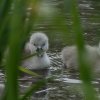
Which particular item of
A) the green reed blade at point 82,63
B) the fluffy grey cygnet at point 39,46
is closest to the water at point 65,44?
the green reed blade at point 82,63

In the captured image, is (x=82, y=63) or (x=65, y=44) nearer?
(x=82, y=63)

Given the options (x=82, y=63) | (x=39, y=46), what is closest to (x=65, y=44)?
(x=82, y=63)

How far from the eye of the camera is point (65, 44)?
1.00 meters

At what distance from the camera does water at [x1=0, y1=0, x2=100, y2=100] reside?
94 centimetres

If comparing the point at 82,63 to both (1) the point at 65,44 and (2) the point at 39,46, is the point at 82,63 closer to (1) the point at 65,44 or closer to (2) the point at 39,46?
(1) the point at 65,44

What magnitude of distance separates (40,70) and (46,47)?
420 millimetres

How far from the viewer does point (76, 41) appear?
0.89 m

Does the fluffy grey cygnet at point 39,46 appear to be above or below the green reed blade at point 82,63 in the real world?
below

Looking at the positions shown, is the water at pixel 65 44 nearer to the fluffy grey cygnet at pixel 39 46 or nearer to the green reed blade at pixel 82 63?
the green reed blade at pixel 82 63

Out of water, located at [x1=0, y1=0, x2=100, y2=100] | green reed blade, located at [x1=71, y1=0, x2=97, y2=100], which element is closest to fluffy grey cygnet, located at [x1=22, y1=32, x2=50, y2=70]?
water, located at [x1=0, y1=0, x2=100, y2=100]

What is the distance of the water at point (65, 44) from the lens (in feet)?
3.09

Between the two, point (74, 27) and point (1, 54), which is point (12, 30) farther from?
point (1, 54)

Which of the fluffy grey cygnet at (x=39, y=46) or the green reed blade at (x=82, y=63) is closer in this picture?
the green reed blade at (x=82, y=63)

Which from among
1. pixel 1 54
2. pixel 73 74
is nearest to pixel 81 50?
pixel 1 54
